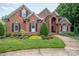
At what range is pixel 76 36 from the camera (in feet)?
17.1

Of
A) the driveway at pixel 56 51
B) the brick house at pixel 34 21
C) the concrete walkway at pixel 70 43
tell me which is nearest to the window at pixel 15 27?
the brick house at pixel 34 21

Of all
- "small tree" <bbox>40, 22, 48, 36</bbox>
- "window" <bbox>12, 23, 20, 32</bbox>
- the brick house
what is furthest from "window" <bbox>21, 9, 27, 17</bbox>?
"small tree" <bbox>40, 22, 48, 36</bbox>

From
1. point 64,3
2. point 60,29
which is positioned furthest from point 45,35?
point 64,3

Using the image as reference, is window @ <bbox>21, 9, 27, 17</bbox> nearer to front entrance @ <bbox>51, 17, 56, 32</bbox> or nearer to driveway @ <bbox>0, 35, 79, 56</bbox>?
front entrance @ <bbox>51, 17, 56, 32</bbox>

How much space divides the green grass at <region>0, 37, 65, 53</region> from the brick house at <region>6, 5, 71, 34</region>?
145mm

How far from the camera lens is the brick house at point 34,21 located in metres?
5.20

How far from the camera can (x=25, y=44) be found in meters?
5.18

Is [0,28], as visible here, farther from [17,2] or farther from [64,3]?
[64,3]

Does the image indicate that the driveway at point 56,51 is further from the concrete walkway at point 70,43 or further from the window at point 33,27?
the window at point 33,27

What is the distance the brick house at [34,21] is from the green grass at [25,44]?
145 mm

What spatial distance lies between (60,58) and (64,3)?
0.86 m

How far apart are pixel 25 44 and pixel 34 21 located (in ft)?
1.29

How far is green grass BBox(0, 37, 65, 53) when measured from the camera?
5.14 m

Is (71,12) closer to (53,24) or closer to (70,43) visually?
(53,24)
